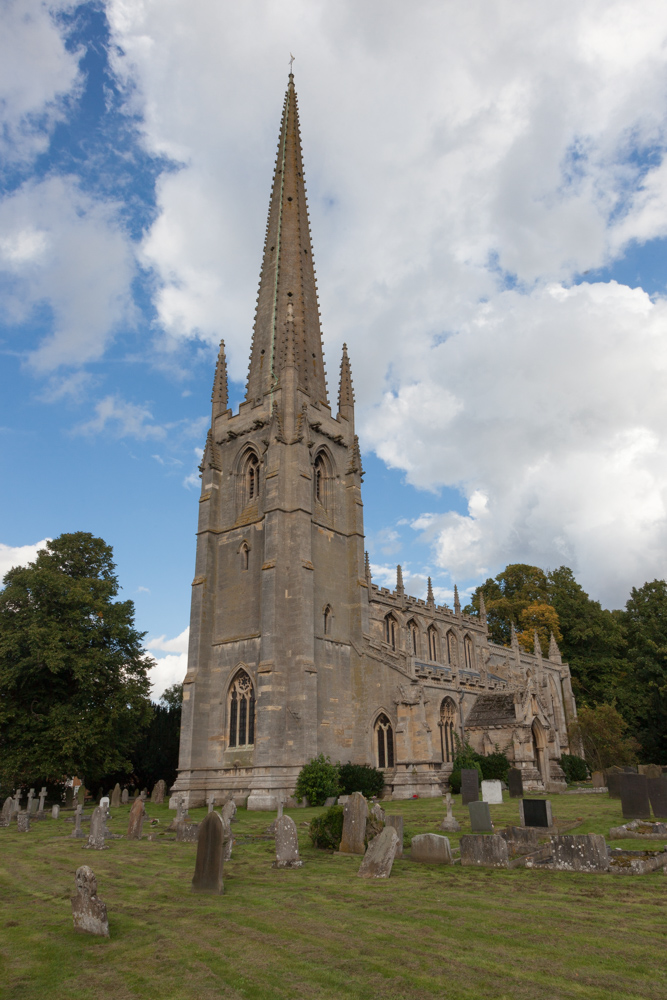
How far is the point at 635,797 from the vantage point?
16.8 meters

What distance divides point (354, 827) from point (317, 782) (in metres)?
13.7

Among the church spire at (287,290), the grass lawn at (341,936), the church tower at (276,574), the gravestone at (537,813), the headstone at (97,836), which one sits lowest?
the grass lawn at (341,936)

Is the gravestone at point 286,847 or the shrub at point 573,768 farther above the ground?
the shrub at point 573,768

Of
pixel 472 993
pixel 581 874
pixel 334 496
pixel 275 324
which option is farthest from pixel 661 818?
pixel 275 324

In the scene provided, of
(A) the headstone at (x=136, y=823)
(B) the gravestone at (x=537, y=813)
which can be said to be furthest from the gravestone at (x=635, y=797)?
(A) the headstone at (x=136, y=823)

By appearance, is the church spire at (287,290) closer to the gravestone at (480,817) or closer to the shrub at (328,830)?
the shrub at (328,830)

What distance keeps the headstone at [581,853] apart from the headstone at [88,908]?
723cm

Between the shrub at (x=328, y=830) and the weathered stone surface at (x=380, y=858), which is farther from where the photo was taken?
the shrub at (x=328, y=830)

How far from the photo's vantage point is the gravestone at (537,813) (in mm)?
14180

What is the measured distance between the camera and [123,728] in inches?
1235

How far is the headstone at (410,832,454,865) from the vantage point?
11492 millimetres

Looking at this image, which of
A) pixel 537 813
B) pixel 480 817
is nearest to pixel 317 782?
pixel 480 817

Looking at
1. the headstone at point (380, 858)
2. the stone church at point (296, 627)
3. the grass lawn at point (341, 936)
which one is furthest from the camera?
the stone church at point (296, 627)

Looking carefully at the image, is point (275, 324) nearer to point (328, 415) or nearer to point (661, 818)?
point (328, 415)
